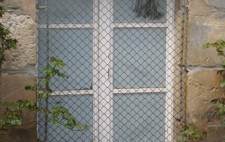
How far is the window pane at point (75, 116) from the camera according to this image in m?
3.93

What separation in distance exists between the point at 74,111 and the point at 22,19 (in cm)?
86

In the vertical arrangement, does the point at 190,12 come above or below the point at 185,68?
above

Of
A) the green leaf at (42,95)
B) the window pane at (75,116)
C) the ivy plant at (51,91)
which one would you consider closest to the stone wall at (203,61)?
the window pane at (75,116)

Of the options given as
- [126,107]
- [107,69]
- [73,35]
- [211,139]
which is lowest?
[211,139]

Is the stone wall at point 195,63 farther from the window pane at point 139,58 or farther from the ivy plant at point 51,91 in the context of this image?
the window pane at point 139,58

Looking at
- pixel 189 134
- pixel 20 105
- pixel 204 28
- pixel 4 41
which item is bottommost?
pixel 189 134

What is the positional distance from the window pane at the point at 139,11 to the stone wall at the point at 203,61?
0.27m

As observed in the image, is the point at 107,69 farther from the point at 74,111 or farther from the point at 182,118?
the point at 182,118

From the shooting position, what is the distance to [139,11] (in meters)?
4.04

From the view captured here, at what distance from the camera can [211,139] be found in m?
4.01

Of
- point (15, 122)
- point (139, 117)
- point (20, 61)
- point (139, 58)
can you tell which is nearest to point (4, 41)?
point (20, 61)

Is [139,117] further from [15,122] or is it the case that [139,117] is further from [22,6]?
[22,6]

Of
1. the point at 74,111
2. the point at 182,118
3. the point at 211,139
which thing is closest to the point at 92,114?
the point at 74,111

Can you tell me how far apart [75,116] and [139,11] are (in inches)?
39.7
